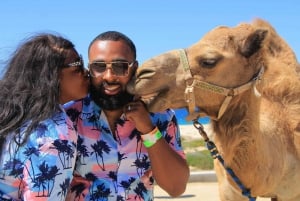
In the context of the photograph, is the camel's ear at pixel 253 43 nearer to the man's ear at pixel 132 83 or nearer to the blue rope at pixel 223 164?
the blue rope at pixel 223 164

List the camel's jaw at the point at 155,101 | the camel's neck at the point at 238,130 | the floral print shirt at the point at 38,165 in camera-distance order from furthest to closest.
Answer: the camel's neck at the point at 238,130
the camel's jaw at the point at 155,101
the floral print shirt at the point at 38,165

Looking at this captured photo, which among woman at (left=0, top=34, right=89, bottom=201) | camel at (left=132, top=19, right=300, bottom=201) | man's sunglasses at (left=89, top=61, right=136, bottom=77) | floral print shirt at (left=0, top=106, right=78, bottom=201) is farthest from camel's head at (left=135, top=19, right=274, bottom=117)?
floral print shirt at (left=0, top=106, right=78, bottom=201)

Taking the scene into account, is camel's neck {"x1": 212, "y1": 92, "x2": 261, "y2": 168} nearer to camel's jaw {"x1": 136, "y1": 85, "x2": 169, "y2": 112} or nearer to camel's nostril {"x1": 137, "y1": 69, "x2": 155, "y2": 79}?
camel's jaw {"x1": 136, "y1": 85, "x2": 169, "y2": 112}

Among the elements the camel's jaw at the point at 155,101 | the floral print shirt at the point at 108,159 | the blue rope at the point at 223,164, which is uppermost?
the camel's jaw at the point at 155,101

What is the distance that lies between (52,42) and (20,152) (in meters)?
0.61

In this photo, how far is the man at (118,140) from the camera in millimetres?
2668

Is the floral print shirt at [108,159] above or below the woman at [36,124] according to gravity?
below

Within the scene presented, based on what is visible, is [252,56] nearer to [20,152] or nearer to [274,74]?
[274,74]

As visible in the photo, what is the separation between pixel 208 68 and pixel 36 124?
154 cm

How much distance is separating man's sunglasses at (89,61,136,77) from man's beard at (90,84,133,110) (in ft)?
0.26

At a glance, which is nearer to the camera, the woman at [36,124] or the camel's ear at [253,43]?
the woman at [36,124]

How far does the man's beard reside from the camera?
9.12ft

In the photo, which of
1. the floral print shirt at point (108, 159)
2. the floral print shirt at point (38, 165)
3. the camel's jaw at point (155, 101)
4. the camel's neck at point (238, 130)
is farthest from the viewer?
the camel's neck at point (238, 130)

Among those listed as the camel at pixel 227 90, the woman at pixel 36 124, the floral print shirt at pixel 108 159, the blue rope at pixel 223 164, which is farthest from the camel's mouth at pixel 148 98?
the woman at pixel 36 124
